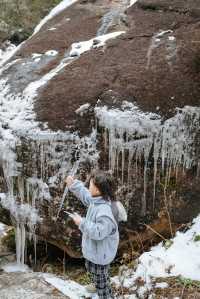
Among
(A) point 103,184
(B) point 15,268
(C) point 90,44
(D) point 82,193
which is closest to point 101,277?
(D) point 82,193

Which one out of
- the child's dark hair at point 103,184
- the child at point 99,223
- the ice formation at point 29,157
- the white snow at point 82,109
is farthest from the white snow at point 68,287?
the white snow at point 82,109

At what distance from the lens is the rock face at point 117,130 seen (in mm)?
5559

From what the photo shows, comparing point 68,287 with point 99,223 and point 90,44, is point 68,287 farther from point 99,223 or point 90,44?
point 90,44

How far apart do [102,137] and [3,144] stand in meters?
1.07

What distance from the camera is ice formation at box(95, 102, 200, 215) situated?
5.49 m

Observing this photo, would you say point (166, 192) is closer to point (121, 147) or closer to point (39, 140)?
point (121, 147)

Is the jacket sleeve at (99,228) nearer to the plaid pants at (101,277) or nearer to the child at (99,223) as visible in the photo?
the child at (99,223)

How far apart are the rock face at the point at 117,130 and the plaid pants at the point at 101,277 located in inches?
50.9

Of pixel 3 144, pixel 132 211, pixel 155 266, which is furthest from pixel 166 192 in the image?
pixel 3 144

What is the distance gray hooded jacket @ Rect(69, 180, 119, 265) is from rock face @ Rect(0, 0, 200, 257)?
1.39 m

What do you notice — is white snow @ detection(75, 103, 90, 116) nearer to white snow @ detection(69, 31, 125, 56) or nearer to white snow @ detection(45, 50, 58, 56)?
white snow @ detection(69, 31, 125, 56)

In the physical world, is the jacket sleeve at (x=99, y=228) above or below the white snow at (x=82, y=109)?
below

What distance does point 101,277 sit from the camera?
437 cm

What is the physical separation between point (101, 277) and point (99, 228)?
0.62 meters
